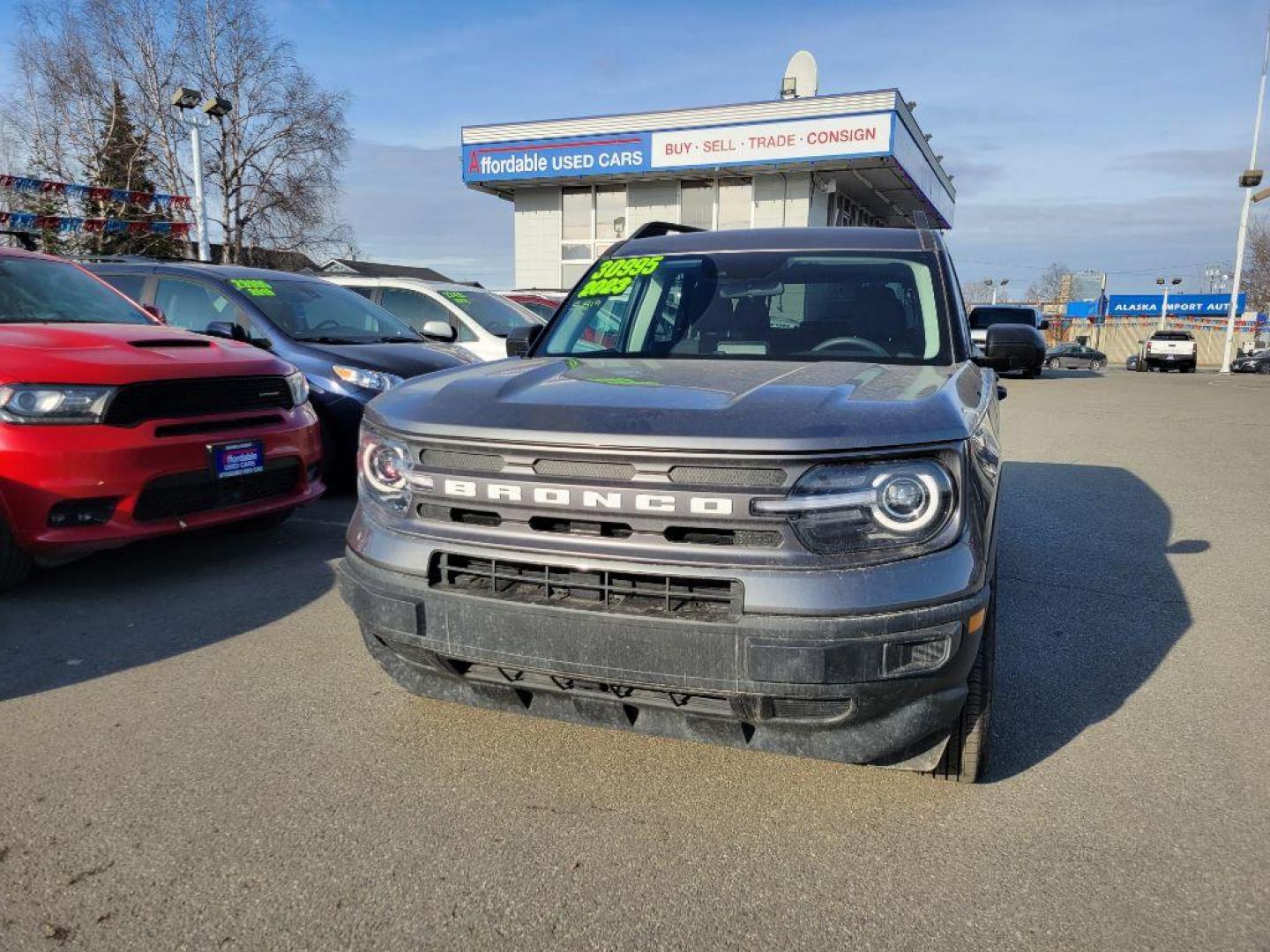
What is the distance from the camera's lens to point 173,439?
13.6 ft

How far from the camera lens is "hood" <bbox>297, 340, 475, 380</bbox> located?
20.8 ft

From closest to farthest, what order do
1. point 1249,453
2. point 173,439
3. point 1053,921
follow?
point 1053,921 < point 173,439 < point 1249,453

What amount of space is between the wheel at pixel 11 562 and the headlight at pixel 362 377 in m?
2.54

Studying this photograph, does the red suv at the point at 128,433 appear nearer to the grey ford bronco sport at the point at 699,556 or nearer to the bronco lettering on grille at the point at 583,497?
the grey ford bronco sport at the point at 699,556

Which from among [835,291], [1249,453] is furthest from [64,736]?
[1249,453]

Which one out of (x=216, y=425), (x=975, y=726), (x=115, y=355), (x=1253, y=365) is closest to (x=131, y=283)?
(x=115, y=355)

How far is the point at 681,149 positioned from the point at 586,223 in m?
4.34

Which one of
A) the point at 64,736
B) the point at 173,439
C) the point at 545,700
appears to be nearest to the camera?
the point at 545,700

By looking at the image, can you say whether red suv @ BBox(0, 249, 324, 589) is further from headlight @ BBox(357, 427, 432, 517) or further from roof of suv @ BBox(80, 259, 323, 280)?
headlight @ BBox(357, 427, 432, 517)

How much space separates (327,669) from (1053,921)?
102 inches

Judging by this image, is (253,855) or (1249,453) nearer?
(253,855)

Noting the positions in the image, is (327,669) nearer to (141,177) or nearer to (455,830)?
(455,830)

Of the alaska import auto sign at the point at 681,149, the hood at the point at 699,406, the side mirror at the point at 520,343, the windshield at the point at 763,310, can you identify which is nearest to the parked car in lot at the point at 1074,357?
the alaska import auto sign at the point at 681,149

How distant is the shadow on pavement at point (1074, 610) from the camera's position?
3.01 meters
